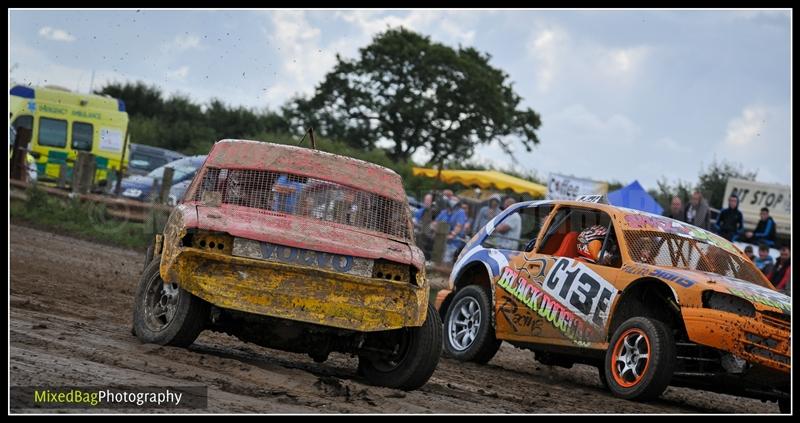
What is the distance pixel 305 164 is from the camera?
898 cm

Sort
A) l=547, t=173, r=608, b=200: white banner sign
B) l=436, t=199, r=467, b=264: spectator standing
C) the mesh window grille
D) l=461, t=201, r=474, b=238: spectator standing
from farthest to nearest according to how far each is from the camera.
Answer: l=547, t=173, r=608, b=200: white banner sign < l=461, t=201, r=474, b=238: spectator standing < l=436, t=199, r=467, b=264: spectator standing < the mesh window grille

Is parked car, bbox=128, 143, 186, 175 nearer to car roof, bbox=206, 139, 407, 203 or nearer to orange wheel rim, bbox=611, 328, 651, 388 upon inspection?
car roof, bbox=206, 139, 407, 203

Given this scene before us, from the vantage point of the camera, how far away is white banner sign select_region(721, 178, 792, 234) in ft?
91.5

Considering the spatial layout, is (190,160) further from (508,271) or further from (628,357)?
(628,357)

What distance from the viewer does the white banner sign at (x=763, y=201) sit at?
27.9m

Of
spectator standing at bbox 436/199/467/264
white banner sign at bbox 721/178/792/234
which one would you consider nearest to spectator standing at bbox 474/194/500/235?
spectator standing at bbox 436/199/467/264

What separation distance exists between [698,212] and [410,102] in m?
39.1

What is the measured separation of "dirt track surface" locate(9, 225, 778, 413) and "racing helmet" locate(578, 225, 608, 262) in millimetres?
1160

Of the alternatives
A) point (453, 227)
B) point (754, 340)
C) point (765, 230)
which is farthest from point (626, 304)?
point (453, 227)

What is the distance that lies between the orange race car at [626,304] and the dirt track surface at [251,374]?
32cm

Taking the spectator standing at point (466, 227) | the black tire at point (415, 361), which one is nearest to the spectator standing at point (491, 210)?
the spectator standing at point (466, 227)

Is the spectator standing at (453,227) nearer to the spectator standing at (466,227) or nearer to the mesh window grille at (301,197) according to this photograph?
the spectator standing at (466,227)
